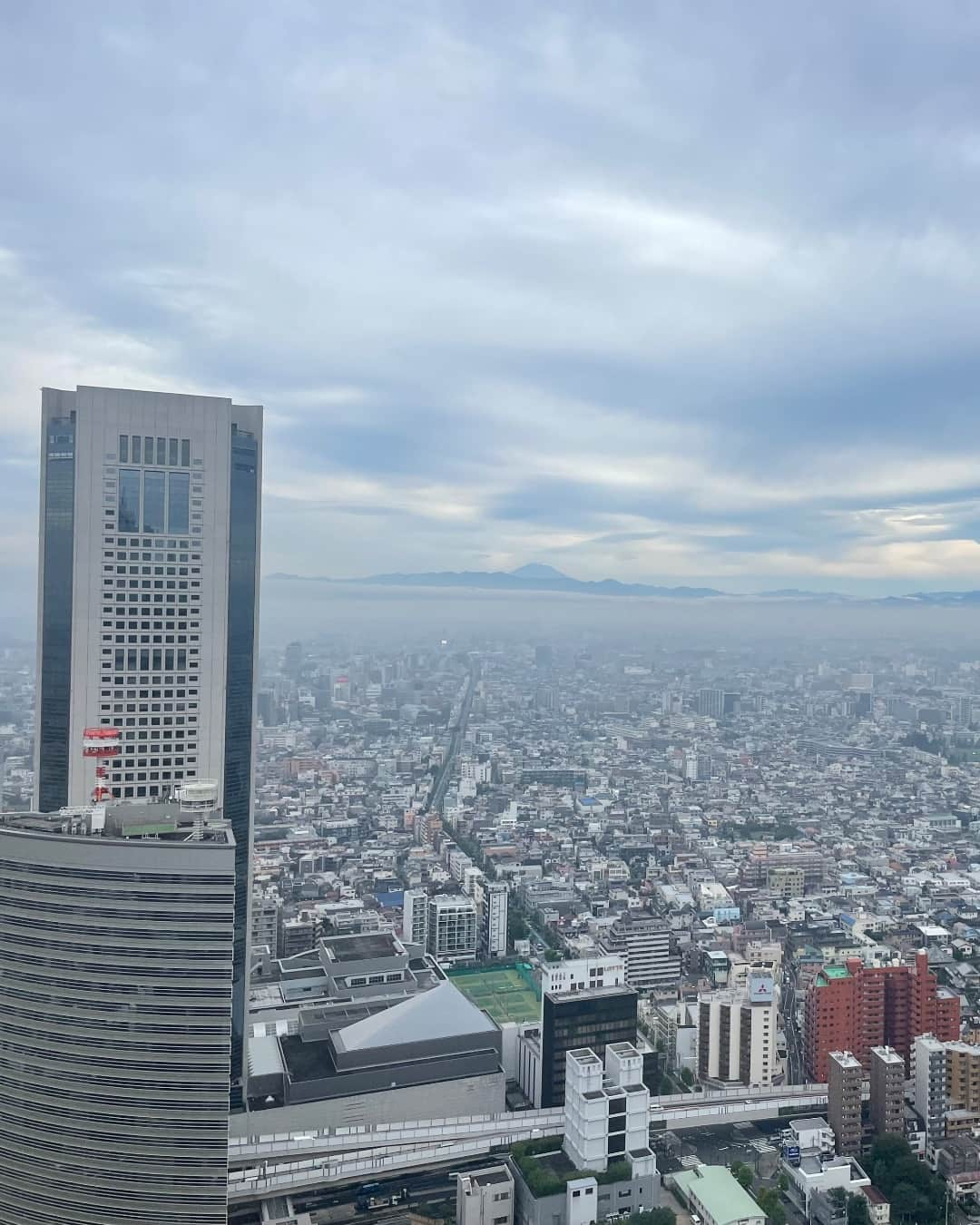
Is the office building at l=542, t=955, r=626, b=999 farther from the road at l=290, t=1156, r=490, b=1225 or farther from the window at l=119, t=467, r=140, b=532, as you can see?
the window at l=119, t=467, r=140, b=532

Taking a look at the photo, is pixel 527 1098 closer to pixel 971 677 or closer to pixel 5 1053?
pixel 5 1053

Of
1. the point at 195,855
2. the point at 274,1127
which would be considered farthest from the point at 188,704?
the point at 274,1127

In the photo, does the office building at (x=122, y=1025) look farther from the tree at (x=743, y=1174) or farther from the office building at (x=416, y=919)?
the office building at (x=416, y=919)

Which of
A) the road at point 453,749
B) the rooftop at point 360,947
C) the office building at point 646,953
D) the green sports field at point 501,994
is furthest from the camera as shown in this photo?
the road at point 453,749

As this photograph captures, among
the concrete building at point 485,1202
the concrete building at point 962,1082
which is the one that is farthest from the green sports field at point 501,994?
the concrete building at point 962,1082

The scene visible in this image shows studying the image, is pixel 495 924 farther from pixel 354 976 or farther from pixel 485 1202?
pixel 485 1202

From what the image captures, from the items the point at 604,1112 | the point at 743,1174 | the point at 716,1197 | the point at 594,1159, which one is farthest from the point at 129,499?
the point at 743,1174
